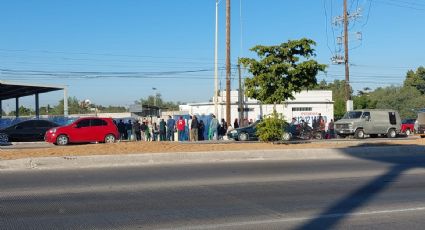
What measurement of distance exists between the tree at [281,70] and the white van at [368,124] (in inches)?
510

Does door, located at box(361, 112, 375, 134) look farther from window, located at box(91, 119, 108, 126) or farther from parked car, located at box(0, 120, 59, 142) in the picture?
parked car, located at box(0, 120, 59, 142)

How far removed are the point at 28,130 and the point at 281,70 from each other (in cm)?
1596

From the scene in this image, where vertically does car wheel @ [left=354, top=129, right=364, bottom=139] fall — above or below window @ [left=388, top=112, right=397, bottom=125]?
below

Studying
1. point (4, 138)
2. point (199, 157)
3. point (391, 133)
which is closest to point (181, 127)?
point (4, 138)

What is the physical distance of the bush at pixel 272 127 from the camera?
22.9m

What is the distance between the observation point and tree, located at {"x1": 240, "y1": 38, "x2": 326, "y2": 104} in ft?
75.8

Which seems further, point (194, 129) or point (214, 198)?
point (194, 129)

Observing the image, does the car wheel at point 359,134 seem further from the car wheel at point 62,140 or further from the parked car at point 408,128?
the car wheel at point 62,140

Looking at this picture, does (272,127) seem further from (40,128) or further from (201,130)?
(40,128)

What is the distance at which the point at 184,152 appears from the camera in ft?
61.3

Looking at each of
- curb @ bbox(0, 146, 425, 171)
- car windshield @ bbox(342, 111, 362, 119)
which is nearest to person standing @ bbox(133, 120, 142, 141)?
car windshield @ bbox(342, 111, 362, 119)

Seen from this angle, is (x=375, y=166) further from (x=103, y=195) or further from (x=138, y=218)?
(x=138, y=218)

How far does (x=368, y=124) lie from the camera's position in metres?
36.0

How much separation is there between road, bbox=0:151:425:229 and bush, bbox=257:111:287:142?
6.83 meters
